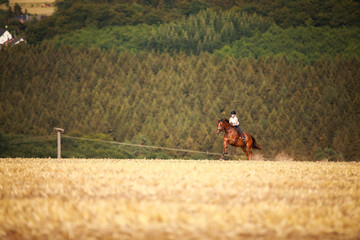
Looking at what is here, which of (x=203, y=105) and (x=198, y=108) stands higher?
(x=203, y=105)

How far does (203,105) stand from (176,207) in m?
168

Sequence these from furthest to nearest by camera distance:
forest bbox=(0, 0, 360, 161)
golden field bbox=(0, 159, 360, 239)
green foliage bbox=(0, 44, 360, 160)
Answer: green foliage bbox=(0, 44, 360, 160), forest bbox=(0, 0, 360, 161), golden field bbox=(0, 159, 360, 239)

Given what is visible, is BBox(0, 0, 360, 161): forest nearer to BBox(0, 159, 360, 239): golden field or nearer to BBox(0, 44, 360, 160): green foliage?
BBox(0, 44, 360, 160): green foliage

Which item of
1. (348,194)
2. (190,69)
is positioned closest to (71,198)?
(348,194)

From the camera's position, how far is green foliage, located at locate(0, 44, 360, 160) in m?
148

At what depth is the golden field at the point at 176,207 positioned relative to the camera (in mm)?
9086

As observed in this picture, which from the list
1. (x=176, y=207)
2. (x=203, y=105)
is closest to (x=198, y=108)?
(x=203, y=105)

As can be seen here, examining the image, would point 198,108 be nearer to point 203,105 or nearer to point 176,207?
point 203,105

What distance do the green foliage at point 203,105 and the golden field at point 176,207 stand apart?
116 metres

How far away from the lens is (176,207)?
10.8 m

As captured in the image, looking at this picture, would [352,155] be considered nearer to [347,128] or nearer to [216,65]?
[347,128]

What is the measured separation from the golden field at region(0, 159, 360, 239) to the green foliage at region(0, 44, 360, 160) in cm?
11599

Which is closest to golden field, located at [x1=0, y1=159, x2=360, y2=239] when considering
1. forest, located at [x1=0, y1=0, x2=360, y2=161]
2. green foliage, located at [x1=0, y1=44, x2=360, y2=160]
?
forest, located at [x1=0, y1=0, x2=360, y2=161]

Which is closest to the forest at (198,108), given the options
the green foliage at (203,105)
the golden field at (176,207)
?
the green foliage at (203,105)
